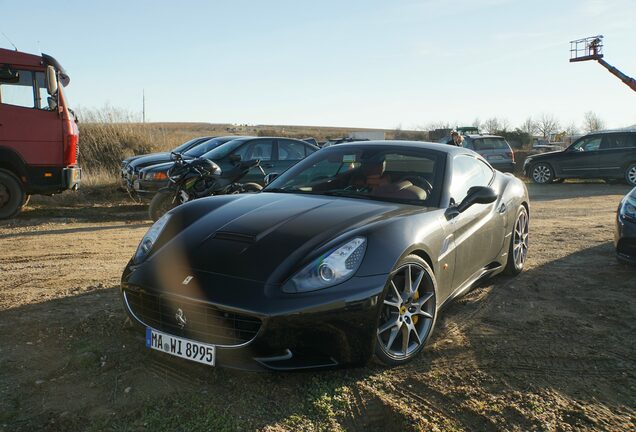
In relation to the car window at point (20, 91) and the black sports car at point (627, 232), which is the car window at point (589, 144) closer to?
the black sports car at point (627, 232)

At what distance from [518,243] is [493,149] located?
13.7 m

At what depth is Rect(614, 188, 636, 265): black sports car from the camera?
5516 mm

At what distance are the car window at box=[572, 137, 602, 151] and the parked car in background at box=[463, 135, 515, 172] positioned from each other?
215 centimetres

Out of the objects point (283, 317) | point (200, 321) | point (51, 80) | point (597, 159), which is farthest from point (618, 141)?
point (200, 321)

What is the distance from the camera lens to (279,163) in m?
11.3

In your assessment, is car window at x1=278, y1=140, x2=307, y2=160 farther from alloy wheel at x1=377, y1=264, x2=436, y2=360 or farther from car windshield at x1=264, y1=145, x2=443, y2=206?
alloy wheel at x1=377, y1=264, x2=436, y2=360

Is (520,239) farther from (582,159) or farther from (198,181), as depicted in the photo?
(582,159)

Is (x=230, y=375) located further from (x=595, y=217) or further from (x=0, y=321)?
(x=595, y=217)

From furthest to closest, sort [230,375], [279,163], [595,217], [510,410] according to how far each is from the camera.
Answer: [279,163]
[595,217]
[230,375]
[510,410]

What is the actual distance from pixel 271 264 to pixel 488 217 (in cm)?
234

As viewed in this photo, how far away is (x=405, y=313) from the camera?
3.32 m

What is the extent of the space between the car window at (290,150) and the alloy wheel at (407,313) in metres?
8.14

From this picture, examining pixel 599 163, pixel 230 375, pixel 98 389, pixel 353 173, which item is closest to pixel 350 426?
pixel 230 375

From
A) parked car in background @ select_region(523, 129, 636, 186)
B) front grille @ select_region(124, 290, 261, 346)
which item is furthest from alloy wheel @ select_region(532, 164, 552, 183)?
front grille @ select_region(124, 290, 261, 346)
